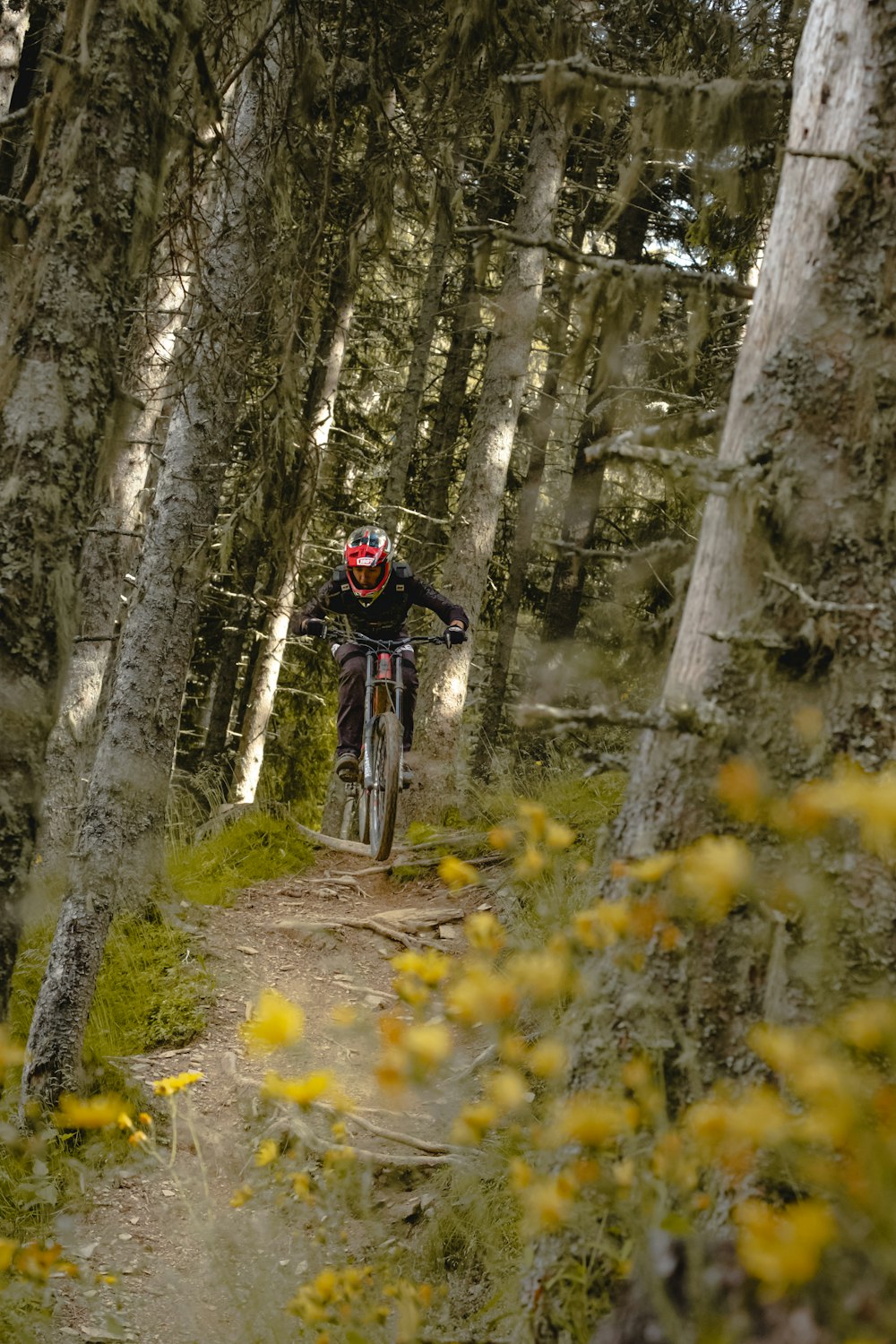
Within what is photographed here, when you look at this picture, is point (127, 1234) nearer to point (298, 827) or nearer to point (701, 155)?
point (298, 827)

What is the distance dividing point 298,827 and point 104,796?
3.44m

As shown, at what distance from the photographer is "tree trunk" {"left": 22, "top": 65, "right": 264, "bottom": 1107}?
18.3 feet

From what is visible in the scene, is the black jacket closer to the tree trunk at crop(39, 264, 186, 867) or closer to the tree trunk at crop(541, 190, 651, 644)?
the tree trunk at crop(39, 264, 186, 867)

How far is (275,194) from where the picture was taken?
18.0 feet

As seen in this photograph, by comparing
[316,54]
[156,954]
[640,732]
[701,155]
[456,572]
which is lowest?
[156,954]

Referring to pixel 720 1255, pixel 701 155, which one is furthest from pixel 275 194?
pixel 720 1255

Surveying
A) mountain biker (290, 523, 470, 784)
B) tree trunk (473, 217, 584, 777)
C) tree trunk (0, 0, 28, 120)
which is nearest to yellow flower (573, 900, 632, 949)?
mountain biker (290, 523, 470, 784)

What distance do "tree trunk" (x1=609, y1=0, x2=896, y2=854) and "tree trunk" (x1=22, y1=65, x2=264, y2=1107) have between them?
138 inches

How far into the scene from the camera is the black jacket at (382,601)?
802 cm

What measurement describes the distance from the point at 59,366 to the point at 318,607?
4.56 metres

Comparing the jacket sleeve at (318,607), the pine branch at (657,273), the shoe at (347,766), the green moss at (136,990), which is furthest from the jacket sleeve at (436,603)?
the pine branch at (657,273)

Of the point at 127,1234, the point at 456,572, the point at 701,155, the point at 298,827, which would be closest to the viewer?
the point at 701,155

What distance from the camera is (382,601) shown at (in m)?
8.13

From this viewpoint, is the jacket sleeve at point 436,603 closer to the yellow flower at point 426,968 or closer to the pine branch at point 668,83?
the pine branch at point 668,83
